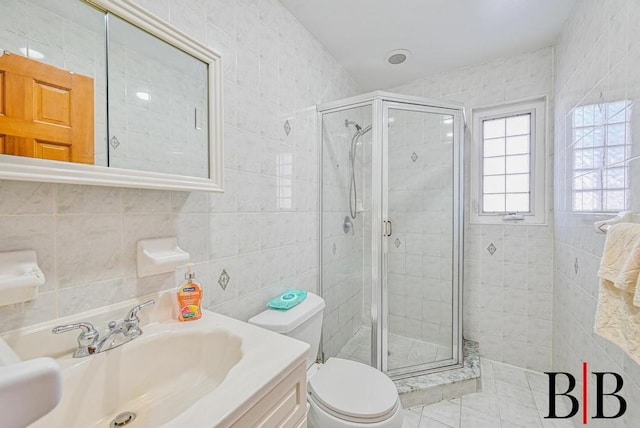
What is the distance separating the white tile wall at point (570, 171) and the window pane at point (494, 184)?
1.15ft

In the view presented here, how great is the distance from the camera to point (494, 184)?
2229 mm

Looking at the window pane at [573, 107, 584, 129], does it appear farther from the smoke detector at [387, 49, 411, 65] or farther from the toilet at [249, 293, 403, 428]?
the toilet at [249, 293, 403, 428]

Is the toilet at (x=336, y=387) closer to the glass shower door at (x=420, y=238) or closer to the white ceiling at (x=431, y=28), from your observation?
the glass shower door at (x=420, y=238)

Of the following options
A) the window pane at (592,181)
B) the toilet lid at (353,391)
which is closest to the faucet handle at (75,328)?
the toilet lid at (353,391)

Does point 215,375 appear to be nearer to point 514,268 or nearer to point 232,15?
point 232,15

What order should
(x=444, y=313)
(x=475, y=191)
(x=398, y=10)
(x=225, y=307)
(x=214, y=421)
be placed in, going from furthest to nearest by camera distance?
(x=475, y=191)
(x=444, y=313)
(x=398, y=10)
(x=225, y=307)
(x=214, y=421)

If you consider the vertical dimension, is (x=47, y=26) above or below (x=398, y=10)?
below

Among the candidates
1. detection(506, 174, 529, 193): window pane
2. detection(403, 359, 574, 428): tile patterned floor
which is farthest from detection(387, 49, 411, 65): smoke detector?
detection(403, 359, 574, 428): tile patterned floor

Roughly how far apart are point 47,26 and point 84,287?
0.70 meters

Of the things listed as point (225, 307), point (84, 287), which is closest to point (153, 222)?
point (84, 287)

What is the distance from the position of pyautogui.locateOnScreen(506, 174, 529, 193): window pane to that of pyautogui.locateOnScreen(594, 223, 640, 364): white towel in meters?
1.42

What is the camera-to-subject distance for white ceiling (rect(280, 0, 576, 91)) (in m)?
1.59

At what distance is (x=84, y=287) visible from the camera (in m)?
0.80

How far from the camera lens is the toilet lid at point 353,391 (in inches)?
45.4
